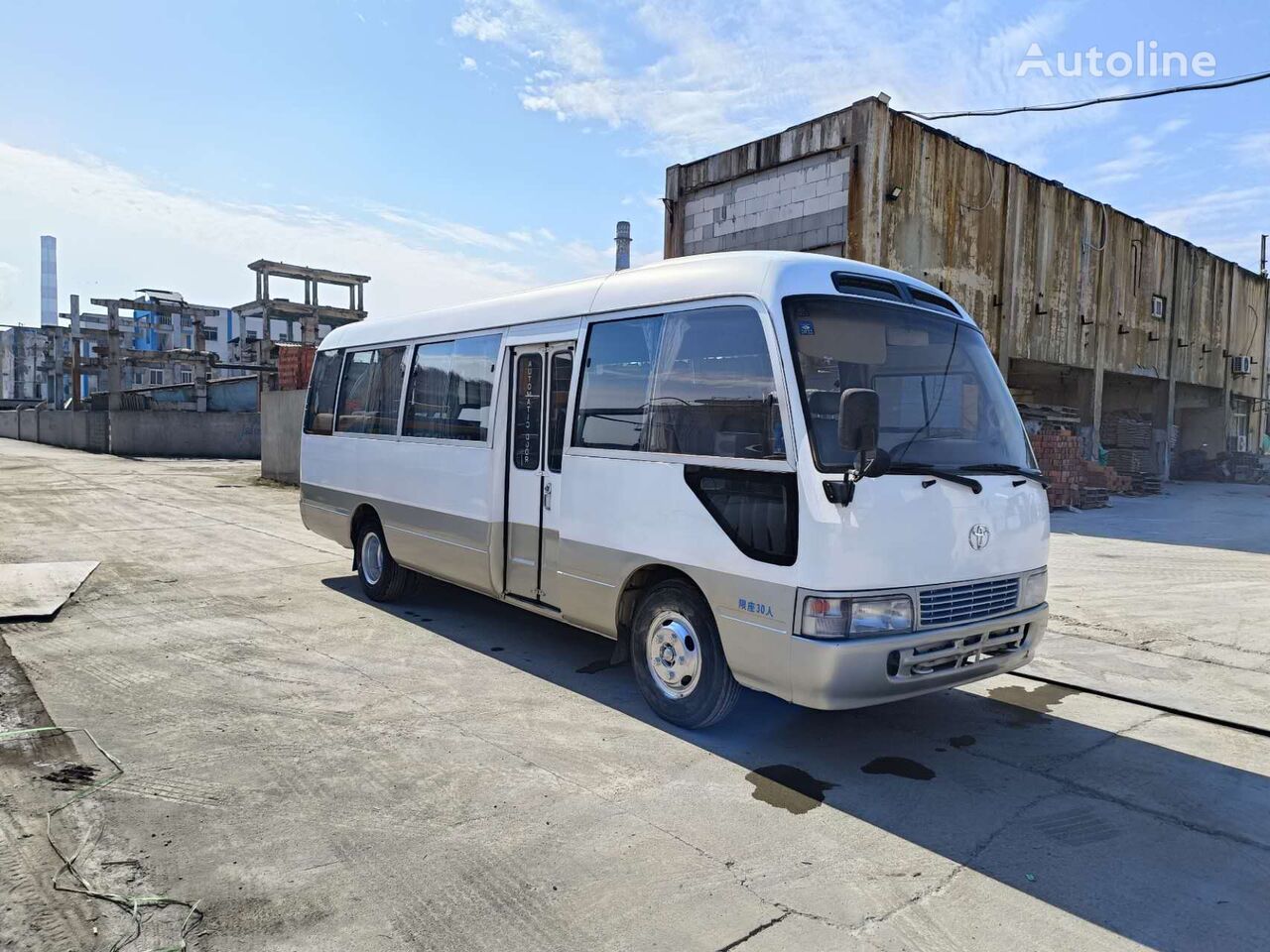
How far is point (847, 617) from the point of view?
4184 mm

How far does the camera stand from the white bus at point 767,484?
4234 mm

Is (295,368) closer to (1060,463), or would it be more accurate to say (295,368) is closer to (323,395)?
(323,395)

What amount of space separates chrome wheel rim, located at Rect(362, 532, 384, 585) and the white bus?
2.36 metres

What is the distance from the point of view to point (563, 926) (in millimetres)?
3055

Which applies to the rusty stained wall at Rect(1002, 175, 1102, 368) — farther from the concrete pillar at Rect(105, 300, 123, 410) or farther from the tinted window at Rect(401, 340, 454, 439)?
the concrete pillar at Rect(105, 300, 123, 410)

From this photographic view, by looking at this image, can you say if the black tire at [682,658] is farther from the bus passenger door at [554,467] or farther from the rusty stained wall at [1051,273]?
the rusty stained wall at [1051,273]

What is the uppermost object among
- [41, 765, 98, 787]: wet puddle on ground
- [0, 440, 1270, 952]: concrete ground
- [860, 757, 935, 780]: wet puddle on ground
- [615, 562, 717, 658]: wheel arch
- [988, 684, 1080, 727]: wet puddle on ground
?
[615, 562, 717, 658]: wheel arch

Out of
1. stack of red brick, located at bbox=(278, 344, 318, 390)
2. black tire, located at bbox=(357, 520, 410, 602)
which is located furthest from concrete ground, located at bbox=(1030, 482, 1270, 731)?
stack of red brick, located at bbox=(278, 344, 318, 390)

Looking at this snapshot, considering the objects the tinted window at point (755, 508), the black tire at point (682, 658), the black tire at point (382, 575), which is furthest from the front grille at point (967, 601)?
the black tire at point (382, 575)

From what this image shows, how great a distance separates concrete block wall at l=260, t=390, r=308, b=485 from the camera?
21.3 meters

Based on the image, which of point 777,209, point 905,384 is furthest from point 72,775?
point 777,209

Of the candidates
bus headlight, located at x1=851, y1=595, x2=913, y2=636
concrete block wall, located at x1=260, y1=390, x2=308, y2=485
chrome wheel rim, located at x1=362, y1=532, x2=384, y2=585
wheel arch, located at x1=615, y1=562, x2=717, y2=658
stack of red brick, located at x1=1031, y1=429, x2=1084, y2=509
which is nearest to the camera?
bus headlight, located at x1=851, y1=595, x2=913, y2=636

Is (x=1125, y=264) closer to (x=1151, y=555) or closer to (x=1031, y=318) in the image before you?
(x=1031, y=318)

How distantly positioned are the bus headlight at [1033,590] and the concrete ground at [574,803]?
825 millimetres
